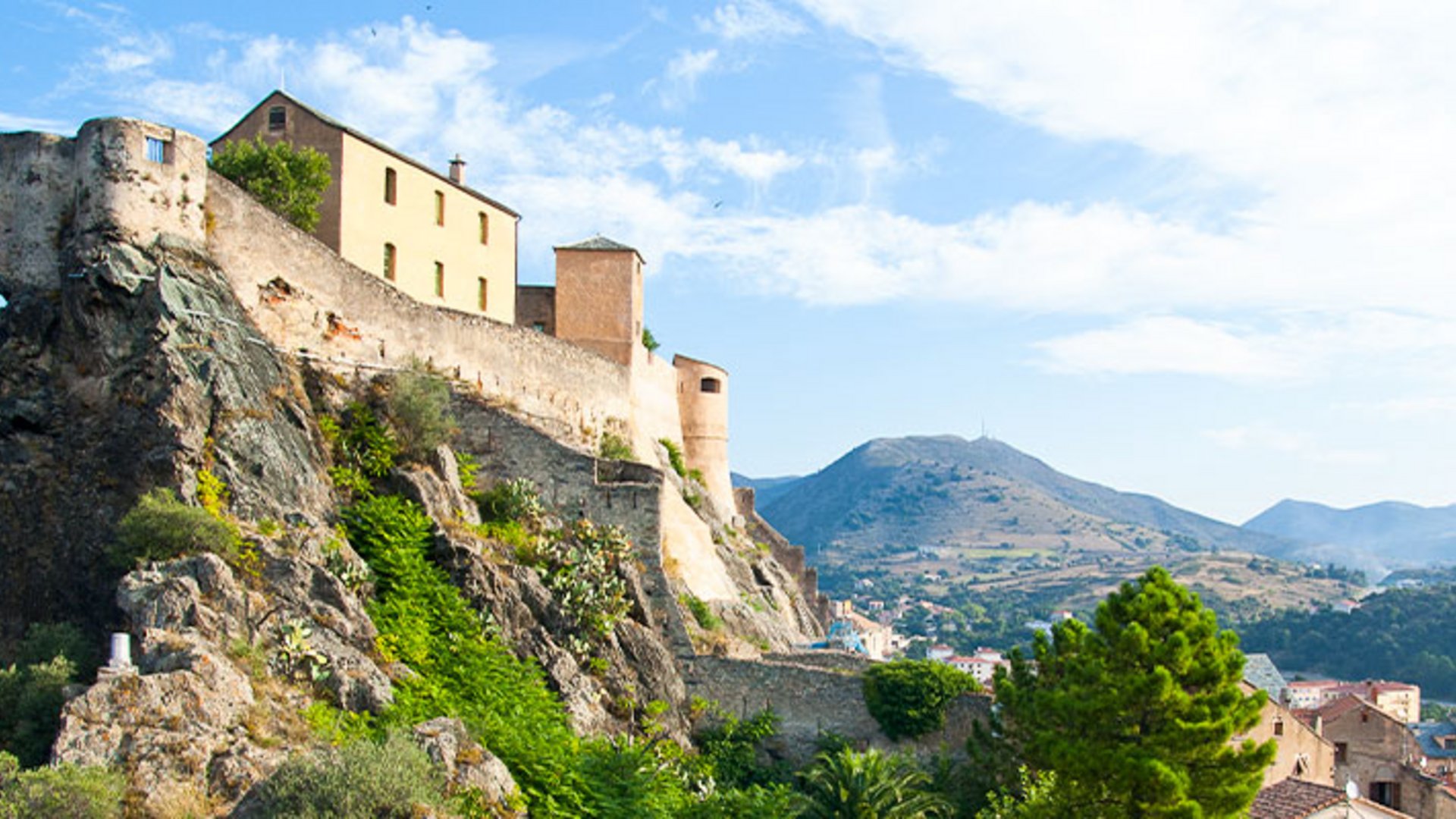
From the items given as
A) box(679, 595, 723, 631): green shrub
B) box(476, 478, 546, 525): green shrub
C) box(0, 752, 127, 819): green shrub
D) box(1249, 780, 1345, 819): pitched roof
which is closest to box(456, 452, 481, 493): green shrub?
box(476, 478, 546, 525): green shrub

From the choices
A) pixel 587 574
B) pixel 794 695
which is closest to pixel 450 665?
pixel 587 574

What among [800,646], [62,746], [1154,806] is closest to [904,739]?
[1154,806]

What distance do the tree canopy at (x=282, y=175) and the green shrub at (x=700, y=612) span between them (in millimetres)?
11495

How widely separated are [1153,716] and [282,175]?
20388 millimetres

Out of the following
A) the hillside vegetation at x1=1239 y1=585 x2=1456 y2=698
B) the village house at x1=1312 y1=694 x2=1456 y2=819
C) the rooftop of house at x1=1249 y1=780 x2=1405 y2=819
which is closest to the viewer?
the rooftop of house at x1=1249 y1=780 x2=1405 y2=819

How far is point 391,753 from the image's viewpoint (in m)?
16.8

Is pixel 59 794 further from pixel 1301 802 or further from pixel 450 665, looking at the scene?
pixel 1301 802

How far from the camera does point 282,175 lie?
1187 inches

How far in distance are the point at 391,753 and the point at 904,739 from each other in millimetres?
13674

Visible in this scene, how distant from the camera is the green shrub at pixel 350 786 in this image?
15641mm

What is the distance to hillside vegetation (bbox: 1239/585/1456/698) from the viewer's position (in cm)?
13838

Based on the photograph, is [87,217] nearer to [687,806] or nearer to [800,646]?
[687,806]

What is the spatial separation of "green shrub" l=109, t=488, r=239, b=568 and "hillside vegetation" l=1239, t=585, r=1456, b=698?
13489cm

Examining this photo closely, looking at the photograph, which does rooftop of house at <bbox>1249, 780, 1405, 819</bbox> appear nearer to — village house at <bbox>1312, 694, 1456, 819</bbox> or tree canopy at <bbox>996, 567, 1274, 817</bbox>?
tree canopy at <bbox>996, 567, 1274, 817</bbox>
